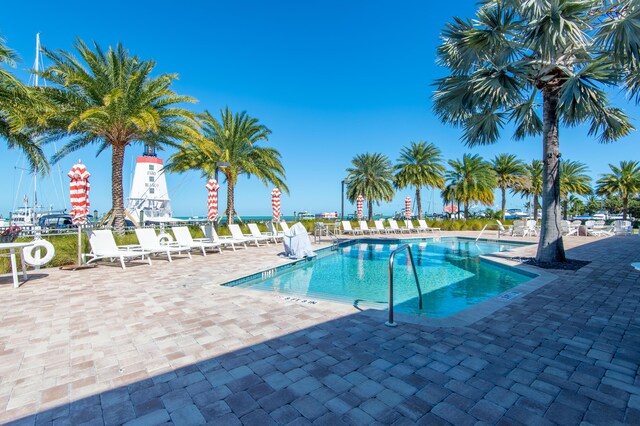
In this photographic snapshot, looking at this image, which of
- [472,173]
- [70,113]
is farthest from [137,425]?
[472,173]

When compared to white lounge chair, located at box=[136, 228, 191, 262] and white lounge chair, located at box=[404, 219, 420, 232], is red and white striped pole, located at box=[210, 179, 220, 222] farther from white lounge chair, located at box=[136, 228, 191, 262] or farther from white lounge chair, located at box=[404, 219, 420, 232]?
white lounge chair, located at box=[404, 219, 420, 232]

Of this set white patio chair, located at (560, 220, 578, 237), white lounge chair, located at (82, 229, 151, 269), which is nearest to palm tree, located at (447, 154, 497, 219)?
white patio chair, located at (560, 220, 578, 237)

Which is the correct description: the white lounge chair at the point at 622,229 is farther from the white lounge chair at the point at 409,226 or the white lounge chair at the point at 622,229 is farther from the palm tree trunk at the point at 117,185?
the palm tree trunk at the point at 117,185

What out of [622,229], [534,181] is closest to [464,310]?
[622,229]

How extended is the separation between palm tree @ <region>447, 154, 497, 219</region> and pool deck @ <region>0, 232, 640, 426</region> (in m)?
24.6

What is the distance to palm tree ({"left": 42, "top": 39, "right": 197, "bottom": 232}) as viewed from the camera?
10.5 meters

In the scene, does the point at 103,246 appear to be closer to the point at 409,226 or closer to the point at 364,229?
the point at 364,229

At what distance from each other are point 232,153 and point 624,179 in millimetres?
37302

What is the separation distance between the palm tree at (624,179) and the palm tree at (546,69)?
3059cm

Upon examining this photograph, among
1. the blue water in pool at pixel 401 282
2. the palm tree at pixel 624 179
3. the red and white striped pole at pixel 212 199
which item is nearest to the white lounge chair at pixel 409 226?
the blue water in pool at pixel 401 282

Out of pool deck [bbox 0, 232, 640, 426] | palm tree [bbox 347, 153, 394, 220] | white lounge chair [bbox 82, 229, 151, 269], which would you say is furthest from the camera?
palm tree [bbox 347, 153, 394, 220]

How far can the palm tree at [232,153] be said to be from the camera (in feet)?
57.0

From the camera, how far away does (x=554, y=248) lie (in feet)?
26.0

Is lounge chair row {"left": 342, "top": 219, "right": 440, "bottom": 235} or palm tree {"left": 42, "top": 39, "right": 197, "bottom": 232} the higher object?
palm tree {"left": 42, "top": 39, "right": 197, "bottom": 232}
